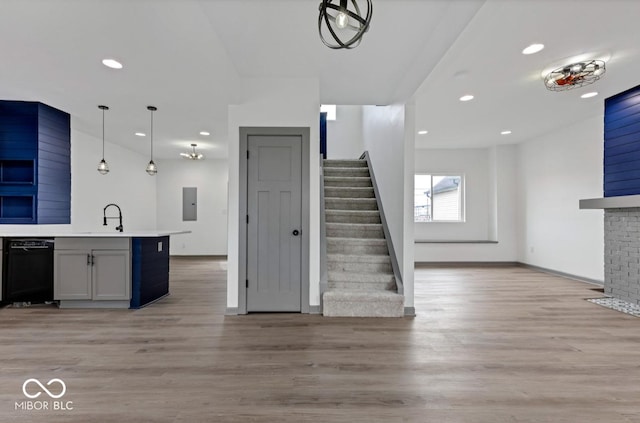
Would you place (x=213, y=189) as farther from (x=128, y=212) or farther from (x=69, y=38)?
(x=69, y=38)

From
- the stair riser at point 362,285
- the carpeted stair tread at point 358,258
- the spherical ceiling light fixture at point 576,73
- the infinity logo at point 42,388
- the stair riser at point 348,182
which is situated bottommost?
the infinity logo at point 42,388

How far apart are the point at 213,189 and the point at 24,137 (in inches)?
178

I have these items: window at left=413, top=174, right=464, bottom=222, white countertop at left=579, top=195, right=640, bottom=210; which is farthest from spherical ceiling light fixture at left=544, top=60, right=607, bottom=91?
window at left=413, top=174, right=464, bottom=222

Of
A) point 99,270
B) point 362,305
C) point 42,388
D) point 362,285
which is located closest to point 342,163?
point 362,285

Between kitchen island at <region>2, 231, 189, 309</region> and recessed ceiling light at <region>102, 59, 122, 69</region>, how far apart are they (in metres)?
1.94

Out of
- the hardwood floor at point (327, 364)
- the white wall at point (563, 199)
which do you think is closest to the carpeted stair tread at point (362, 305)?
the hardwood floor at point (327, 364)

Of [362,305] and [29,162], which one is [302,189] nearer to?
[362,305]

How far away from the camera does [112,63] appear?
3.22m

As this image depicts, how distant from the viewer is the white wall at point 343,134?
24.7 feet

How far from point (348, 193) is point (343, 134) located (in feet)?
9.05

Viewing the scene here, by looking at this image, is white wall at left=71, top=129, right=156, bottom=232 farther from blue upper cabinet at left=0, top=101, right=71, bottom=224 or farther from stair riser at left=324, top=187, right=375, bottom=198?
stair riser at left=324, top=187, right=375, bottom=198

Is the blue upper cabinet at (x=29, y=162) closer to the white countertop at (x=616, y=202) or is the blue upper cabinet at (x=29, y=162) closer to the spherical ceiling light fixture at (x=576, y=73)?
the spherical ceiling light fixture at (x=576, y=73)

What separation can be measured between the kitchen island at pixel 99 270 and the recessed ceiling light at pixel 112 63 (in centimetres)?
194

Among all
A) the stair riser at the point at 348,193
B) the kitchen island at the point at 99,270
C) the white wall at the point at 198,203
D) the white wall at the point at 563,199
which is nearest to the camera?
the kitchen island at the point at 99,270
